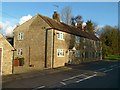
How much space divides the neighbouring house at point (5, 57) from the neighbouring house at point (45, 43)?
10.8 meters

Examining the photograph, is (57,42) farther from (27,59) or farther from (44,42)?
(27,59)

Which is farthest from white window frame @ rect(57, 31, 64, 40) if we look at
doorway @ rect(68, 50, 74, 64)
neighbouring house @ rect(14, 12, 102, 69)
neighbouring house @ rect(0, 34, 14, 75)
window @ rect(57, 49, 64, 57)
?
neighbouring house @ rect(0, 34, 14, 75)

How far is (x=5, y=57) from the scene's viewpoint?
20.9m

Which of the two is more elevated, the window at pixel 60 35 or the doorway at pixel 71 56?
the window at pixel 60 35

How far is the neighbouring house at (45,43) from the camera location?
32.7 metres

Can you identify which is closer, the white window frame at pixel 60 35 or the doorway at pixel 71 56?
the white window frame at pixel 60 35

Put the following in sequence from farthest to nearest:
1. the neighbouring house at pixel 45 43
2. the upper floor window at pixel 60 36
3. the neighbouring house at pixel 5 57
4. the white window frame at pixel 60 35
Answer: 1. the upper floor window at pixel 60 36
2. the white window frame at pixel 60 35
3. the neighbouring house at pixel 45 43
4. the neighbouring house at pixel 5 57

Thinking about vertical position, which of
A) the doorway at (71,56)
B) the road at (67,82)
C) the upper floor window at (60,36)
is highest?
the upper floor window at (60,36)

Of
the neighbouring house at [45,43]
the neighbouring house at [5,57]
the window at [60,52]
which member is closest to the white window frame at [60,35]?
the neighbouring house at [45,43]

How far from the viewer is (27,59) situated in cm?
3550

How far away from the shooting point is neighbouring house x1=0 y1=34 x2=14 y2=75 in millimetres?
20672

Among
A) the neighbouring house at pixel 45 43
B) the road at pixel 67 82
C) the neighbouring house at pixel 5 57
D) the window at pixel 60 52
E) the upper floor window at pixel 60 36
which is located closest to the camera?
the road at pixel 67 82

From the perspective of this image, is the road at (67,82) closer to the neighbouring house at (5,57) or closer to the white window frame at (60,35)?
the neighbouring house at (5,57)

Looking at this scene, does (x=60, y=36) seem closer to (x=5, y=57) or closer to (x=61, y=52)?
(x=61, y=52)
